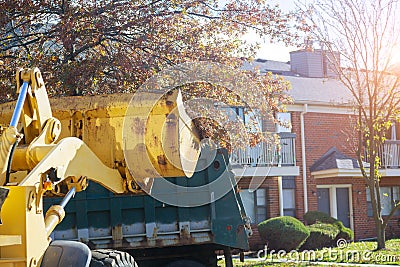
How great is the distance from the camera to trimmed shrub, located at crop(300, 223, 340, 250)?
21.1m

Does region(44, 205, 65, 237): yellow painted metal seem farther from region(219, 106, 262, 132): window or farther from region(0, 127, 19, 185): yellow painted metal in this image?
region(219, 106, 262, 132): window

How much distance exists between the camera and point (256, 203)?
2388 centimetres

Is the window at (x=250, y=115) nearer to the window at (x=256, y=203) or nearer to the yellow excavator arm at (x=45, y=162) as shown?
the yellow excavator arm at (x=45, y=162)

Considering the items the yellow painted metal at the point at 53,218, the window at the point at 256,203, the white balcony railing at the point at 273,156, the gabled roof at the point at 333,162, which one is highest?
the yellow painted metal at the point at 53,218

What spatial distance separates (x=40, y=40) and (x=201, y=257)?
13.8 ft

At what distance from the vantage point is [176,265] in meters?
9.91

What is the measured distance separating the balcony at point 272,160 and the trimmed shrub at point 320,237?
264 centimetres

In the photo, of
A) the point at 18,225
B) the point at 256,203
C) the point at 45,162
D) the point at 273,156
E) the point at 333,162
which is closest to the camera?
the point at 18,225

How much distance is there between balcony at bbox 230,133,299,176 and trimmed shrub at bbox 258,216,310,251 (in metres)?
2.18

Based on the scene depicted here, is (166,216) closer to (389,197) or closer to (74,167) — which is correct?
(74,167)

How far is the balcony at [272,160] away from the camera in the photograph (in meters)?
22.9

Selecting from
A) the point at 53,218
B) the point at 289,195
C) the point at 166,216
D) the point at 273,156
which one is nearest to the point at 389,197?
the point at 289,195

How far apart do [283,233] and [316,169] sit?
17.6ft

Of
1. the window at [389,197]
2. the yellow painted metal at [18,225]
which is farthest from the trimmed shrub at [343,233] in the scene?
the yellow painted metal at [18,225]
